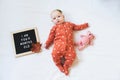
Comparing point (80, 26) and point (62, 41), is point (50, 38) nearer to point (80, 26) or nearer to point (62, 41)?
point (62, 41)

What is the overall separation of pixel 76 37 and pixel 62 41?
5.2 inches

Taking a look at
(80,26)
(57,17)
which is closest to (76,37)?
(80,26)

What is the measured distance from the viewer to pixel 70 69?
4.07 feet

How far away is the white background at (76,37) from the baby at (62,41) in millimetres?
43

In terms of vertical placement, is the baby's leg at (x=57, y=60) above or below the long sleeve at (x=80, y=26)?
below

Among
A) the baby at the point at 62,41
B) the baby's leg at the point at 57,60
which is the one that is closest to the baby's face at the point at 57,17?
the baby at the point at 62,41

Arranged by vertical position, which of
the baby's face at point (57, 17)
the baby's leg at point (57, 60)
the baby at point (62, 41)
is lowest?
the baby's leg at point (57, 60)

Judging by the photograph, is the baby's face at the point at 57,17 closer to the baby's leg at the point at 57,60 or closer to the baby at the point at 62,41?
the baby at the point at 62,41

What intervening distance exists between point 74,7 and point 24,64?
1.83ft

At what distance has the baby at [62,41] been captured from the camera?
124 centimetres

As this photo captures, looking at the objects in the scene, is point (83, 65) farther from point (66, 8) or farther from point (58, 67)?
point (66, 8)

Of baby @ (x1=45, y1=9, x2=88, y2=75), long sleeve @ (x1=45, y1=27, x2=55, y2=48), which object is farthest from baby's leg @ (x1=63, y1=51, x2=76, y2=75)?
long sleeve @ (x1=45, y1=27, x2=55, y2=48)

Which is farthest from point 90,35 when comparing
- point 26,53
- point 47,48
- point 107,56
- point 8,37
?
point 8,37

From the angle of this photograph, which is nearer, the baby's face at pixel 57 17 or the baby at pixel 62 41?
the baby at pixel 62 41
